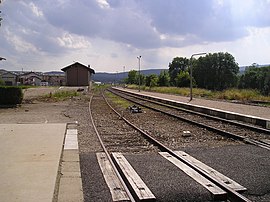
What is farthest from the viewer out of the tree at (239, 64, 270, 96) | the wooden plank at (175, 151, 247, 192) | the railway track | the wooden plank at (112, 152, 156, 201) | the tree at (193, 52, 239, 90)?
the tree at (193, 52, 239, 90)

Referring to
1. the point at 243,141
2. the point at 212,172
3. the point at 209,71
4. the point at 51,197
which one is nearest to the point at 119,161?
the point at 212,172

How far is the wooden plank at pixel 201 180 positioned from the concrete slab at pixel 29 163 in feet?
7.46

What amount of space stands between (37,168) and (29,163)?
463 millimetres

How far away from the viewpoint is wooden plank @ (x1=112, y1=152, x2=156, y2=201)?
489 centimetres

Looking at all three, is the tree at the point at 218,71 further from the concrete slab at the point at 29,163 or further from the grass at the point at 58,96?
the concrete slab at the point at 29,163

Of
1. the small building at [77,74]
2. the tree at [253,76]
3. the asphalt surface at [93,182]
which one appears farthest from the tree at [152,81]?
the asphalt surface at [93,182]

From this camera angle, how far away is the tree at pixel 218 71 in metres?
125

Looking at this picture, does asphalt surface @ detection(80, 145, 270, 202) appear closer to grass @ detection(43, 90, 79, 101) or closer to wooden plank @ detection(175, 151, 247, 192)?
wooden plank @ detection(175, 151, 247, 192)

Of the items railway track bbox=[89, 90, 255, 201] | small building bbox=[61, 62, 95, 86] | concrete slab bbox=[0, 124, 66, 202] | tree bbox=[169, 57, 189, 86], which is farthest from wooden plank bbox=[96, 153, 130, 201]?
tree bbox=[169, 57, 189, 86]

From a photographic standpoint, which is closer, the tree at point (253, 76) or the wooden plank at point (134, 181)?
the wooden plank at point (134, 181)

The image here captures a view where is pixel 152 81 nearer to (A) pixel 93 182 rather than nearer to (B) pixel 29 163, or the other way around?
(B) pixel 29 163

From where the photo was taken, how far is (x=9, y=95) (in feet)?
Answer: 80.0

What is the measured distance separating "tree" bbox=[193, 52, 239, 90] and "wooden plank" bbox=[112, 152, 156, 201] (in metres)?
120

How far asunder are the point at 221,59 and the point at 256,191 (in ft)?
414
